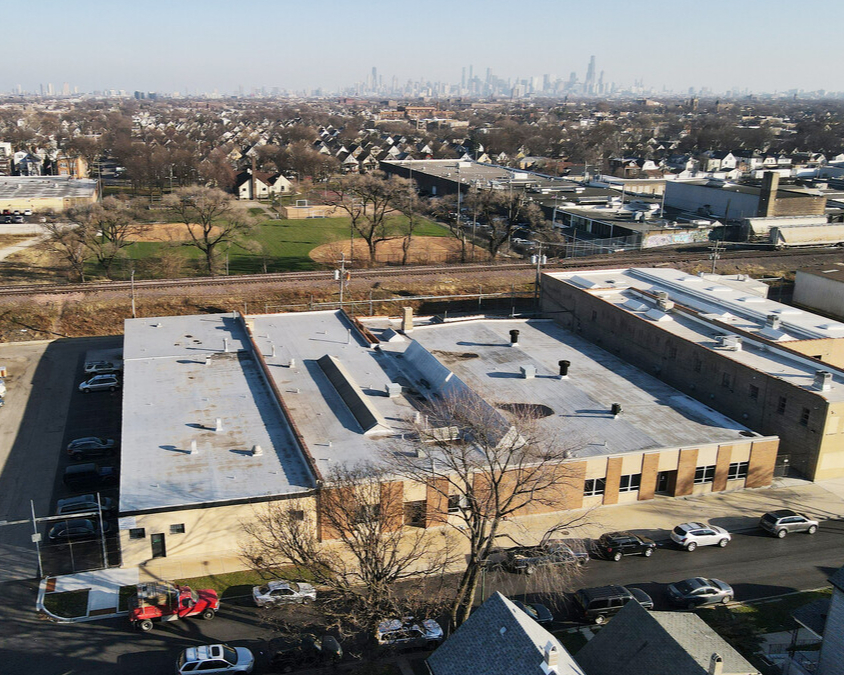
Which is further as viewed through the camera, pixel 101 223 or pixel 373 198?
pixel 373 198

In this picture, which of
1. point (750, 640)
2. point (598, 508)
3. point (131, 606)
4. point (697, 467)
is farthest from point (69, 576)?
point (697, 467)

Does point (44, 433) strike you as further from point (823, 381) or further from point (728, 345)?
point (823, 381)

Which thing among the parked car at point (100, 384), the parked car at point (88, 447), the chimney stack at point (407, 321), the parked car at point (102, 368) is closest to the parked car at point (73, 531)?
the parked car at point (88, 447)

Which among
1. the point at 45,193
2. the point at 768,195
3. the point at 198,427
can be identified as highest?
the point at 768,195

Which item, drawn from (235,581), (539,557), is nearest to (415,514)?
(539,557)

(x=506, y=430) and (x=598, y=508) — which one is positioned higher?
(x=506, y=430)

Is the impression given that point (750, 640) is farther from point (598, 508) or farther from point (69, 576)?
point (69, 576)

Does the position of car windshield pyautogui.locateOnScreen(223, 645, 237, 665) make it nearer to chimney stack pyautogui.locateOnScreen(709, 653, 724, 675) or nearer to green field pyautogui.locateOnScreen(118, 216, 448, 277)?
chimney stack pyautogui.locateOnScreen(709, 653, 724, 675)
